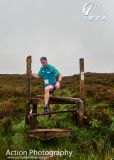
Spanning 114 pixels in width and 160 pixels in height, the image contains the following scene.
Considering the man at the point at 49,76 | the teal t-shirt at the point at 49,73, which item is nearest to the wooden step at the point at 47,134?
the man at the point at 49,76

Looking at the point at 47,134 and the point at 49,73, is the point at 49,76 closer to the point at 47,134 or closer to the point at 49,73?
the point at 49,73

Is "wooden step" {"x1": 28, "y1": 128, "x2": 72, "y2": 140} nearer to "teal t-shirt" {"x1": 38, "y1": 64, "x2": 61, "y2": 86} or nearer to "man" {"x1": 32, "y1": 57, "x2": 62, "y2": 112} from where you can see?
"man" {"x1": 32, "y1": 57, "x2": 62, "y2": 112}

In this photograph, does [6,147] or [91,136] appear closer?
[6,147]

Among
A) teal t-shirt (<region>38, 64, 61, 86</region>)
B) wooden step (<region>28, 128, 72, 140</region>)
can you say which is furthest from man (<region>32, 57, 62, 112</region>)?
wooden step (<region>28, 128, 72, 140</region>)

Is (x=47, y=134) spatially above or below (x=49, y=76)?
Result: below

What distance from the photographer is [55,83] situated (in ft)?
41.5

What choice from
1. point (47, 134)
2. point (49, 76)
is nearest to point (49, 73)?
point (49, 76)

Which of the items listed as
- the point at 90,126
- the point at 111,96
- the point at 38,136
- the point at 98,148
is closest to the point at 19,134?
the point at 38,136

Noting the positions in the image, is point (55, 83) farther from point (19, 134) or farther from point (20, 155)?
point (20, 155)

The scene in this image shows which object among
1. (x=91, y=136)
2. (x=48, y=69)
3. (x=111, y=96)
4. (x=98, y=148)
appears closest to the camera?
(x=98, y=148)

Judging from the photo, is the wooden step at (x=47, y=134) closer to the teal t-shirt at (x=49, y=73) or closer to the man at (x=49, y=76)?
the man at (x=49, y=76)

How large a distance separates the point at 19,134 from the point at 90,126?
2.09m

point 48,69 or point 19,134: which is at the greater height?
point 48,69

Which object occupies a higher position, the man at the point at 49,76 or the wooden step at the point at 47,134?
the man at the point at 49,76
